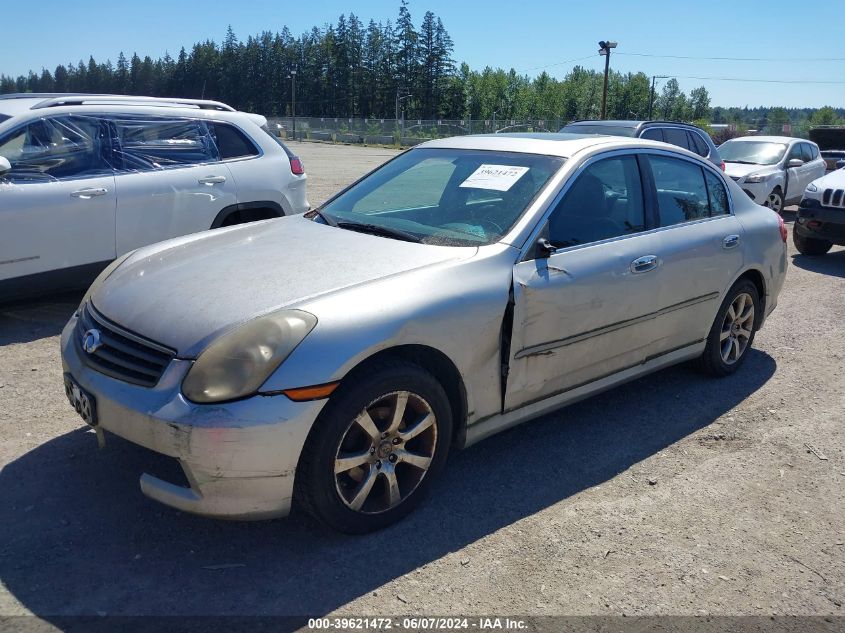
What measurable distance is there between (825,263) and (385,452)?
9069mm

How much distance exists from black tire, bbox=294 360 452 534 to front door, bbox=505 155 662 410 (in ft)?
1.76

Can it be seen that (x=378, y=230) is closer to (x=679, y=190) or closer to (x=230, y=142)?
Result: (x=679, y=190)

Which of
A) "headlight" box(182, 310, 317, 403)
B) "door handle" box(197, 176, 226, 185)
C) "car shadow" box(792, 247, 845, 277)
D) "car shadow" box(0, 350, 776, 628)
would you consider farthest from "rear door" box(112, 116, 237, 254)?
"car shadow" box(792, 247, 845, 277)

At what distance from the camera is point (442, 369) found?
338cm

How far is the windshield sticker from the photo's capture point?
4043 millimetres

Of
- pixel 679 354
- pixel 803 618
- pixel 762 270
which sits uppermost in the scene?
pixel 762 270

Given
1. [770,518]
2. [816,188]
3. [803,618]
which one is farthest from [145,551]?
[816,188]

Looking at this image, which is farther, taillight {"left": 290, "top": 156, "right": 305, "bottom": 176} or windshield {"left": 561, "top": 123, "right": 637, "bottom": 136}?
windshield {"left": 561, "top": 123, "right": 637, "bottom": 136}

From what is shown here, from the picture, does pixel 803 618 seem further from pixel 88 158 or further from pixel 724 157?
pixel 724 157

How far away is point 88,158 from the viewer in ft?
20.0

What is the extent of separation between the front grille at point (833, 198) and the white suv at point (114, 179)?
23.0 feet

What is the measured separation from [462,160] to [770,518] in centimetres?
251

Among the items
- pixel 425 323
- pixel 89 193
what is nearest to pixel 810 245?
pixel 425 323

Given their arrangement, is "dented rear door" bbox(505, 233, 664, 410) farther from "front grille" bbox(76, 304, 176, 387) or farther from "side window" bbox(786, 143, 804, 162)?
"side window" bbox(786, 143, 804, 162)
